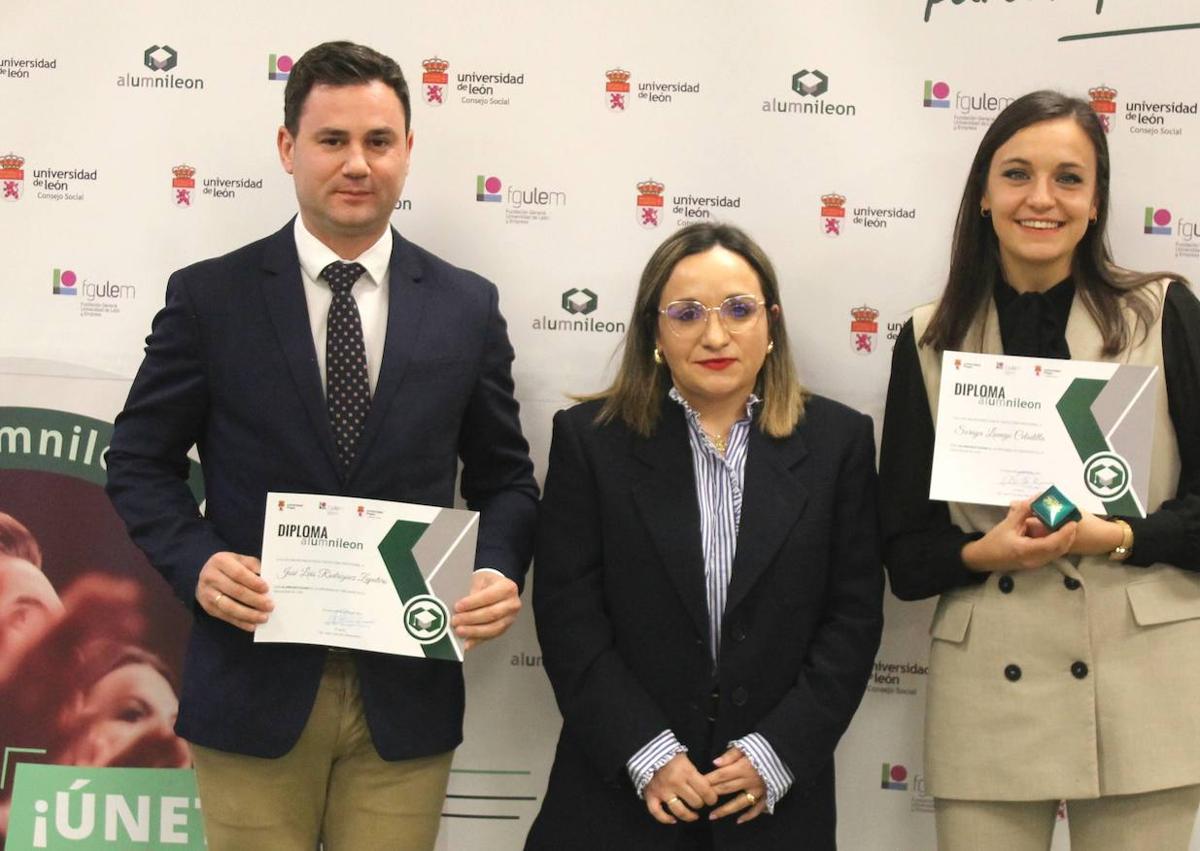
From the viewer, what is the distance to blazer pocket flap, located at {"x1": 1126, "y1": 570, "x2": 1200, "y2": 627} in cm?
258

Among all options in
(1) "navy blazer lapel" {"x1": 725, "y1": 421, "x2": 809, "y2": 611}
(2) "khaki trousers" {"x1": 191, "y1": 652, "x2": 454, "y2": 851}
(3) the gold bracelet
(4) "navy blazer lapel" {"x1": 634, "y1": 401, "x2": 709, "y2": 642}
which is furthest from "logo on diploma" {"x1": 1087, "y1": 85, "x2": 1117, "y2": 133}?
(2) "khaki trousers" {"x1": 191, "y1": 652, "x2": 454, "y2": 851}

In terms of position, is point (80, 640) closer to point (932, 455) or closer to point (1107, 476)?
point (932, 455)

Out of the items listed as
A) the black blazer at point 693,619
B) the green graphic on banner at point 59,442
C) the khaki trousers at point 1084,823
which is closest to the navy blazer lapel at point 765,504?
the black blazer at point 693,619

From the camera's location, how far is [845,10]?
3.27m

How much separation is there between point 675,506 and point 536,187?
3.61ft

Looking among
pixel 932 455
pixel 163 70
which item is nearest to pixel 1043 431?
pixel 932 455

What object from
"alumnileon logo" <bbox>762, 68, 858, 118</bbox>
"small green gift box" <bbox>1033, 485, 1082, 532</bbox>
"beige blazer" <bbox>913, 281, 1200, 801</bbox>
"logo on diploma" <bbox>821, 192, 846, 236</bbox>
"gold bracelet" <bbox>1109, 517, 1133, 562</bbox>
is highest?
"alumnileon logo" <bbox>762, 68, 858, 118</bbox>

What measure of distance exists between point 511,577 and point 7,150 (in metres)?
1.91

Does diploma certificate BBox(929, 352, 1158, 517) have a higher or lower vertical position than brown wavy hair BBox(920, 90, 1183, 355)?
lower

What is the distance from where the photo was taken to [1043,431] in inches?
102

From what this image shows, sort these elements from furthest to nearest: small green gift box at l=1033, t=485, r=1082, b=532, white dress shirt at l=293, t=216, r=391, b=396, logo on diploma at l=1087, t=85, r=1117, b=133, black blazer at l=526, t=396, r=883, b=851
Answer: logo on diploma at l=1087, t=85, r=1117, b=133 < white dress shirt at l=293, t=216, r=391, b=396 < black blazer at l=526, t=396, r=883, b=851 < small green gift box at l=1033, t=485, r=1082, b=532

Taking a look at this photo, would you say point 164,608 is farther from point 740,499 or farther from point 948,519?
point 948,519

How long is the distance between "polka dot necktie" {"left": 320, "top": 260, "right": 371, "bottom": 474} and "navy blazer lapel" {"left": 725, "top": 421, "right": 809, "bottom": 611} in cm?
84

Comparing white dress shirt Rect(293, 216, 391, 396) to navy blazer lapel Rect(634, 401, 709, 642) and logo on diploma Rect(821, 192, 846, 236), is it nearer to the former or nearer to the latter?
navy blazer lapel Rect(634, 401, 709, 642)
